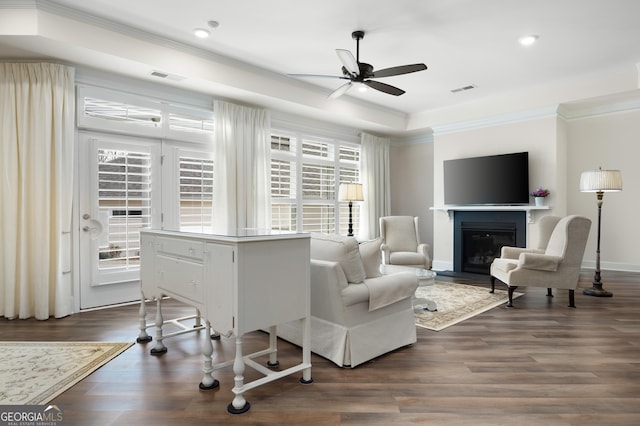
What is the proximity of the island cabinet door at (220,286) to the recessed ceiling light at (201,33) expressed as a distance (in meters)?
2.66

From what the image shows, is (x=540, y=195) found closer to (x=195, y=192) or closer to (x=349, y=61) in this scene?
(x=349, y=61)

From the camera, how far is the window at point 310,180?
6039 mm

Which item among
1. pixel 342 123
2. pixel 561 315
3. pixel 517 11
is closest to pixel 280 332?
pixel 561 315

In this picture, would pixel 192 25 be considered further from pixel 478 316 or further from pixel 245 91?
pixel 478 316

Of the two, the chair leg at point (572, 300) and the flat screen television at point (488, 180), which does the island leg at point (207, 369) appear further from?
the flat screen television at point (488, 180)

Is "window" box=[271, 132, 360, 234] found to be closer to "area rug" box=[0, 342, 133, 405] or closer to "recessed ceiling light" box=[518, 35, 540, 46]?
"area rug" box=[0, 342, 133, 405]

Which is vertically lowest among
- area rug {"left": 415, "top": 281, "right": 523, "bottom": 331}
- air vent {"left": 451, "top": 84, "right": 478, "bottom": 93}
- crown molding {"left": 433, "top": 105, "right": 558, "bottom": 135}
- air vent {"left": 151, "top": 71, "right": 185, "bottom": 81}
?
area rug {"left": 415, "top": 281, "right": 523, "bottom": 331}

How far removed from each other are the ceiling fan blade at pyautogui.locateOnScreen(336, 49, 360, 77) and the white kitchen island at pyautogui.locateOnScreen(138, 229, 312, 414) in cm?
182

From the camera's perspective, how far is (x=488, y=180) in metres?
6.21

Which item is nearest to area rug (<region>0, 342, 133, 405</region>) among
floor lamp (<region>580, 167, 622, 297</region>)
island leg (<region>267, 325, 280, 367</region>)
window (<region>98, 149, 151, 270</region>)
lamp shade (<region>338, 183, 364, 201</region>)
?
island leg (<region>267, 325, 280, 367</region>)

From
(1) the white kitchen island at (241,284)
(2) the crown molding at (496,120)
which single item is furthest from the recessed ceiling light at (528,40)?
(1) the white kitchen island at (241,284)

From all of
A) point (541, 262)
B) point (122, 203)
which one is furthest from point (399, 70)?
point (122, 203)

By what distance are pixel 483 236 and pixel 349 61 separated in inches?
170

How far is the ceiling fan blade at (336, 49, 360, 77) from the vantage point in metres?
3.30
